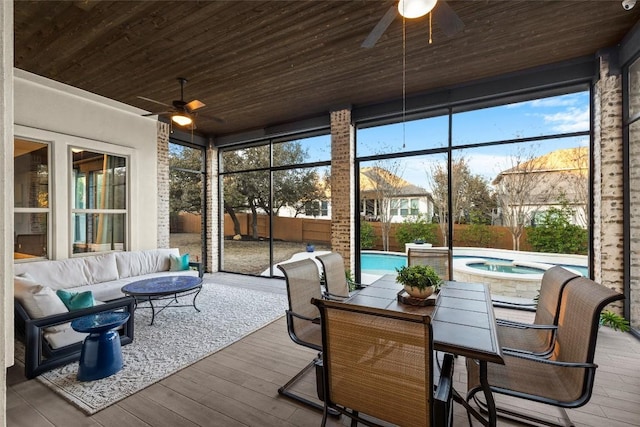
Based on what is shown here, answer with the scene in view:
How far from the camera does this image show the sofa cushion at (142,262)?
182 inches

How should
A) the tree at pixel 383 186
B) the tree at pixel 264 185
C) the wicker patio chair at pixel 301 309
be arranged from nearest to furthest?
1. the wicker patio chair at pixel 301 309
2. the tree at pixel 383 186
3. the tree at pixel 264 185

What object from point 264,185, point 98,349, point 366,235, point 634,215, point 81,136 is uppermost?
point 81,136

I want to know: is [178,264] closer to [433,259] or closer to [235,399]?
[235,399]

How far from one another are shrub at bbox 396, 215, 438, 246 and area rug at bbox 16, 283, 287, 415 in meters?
2.40

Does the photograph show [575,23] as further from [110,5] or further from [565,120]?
[110,5]

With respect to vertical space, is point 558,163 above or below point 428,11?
below

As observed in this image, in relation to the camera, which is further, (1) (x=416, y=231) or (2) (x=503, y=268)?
(1) (x=416, y=231)

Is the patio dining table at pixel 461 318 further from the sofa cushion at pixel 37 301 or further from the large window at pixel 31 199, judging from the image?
the large window at pixel 31 199

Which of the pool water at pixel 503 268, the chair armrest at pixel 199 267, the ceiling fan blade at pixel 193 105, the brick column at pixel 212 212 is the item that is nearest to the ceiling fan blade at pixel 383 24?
the ceiling fan blade at pixel 193 105

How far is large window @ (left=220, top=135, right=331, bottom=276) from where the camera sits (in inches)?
245

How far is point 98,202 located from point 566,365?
6111mm

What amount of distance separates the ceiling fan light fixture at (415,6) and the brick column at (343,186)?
117 inches

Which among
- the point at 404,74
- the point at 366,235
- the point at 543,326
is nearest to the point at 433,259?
the point at 543,326

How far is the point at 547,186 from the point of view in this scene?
14.1 feet
